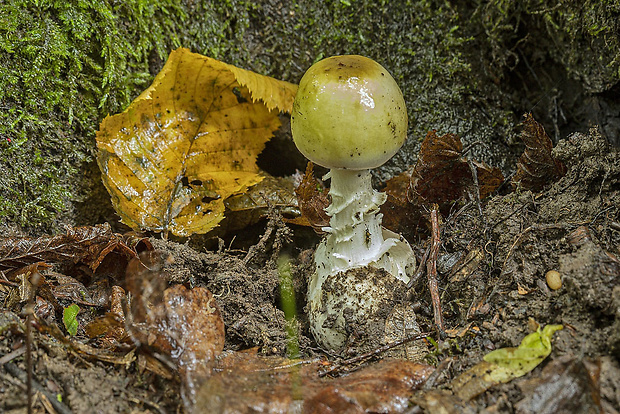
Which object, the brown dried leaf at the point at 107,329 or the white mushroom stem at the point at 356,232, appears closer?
the brown dried leaf at the point at 107,329

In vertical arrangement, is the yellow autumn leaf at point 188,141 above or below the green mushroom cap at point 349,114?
above

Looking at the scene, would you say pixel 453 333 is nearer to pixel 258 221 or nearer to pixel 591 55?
pixel 258 221

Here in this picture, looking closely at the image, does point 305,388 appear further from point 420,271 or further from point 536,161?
point 536,161

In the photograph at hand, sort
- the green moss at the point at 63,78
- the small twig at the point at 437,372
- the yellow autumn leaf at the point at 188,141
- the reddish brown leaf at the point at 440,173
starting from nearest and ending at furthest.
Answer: the small twig at the point at 437,372, the green moss at the point at 63,78, the reddish brown leaf at the point at 440,173, the yellow autumn leaf at the point at 188,141

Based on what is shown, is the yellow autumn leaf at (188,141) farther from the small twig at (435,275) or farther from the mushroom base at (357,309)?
the small twig at (435,275)

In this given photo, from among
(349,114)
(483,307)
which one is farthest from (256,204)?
(483,307)

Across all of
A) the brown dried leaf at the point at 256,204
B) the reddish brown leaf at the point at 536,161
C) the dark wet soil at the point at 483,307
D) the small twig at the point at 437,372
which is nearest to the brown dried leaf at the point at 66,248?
the dark wet soil at the point at 483,307

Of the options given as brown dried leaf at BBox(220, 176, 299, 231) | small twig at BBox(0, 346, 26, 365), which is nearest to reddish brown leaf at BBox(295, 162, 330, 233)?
brown dried leaf at BBox(220, 176, 299, 231)
